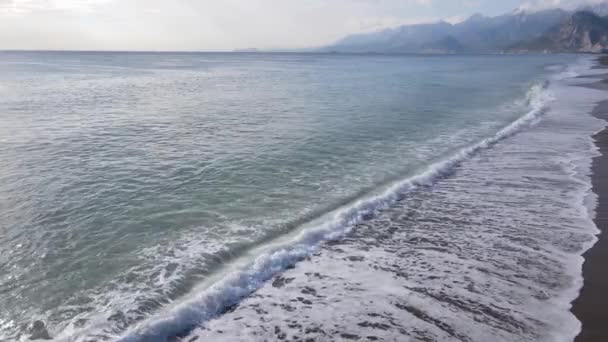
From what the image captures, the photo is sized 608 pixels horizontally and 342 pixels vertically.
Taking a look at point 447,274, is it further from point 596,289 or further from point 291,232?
point 291,232

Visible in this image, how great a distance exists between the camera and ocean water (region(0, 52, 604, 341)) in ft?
27.1

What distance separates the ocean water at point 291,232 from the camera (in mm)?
8258

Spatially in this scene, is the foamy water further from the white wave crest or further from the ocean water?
the white wave crest

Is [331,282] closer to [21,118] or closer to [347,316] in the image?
[347,316]

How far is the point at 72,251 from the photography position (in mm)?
10828

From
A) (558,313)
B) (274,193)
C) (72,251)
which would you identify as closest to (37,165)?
(72,251)

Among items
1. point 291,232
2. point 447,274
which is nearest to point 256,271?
point 291,232

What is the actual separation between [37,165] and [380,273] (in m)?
16.3

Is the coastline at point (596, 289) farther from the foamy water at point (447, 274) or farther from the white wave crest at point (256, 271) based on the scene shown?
the white wave crest at point (256, 271)

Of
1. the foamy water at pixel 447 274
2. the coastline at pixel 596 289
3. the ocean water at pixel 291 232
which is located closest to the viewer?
the coastline at pixel 596 289

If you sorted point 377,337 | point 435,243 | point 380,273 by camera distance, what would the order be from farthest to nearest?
1. point 435,243
2. point 380,273
3. point 377,337

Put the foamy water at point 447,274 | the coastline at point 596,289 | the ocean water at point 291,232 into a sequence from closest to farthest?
the coastline at point 596,289 → the foamy water at point 447,274 → the ocean water at point 291,232

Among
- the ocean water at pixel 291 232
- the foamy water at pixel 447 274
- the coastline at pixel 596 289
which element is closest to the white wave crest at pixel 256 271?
the ocean water at pixel 291 232

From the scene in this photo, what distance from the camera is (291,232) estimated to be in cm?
1244
